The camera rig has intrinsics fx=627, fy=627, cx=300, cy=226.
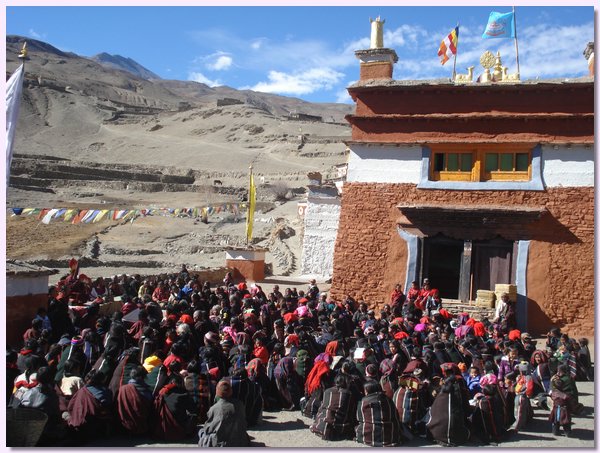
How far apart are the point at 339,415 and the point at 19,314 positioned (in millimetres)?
6530

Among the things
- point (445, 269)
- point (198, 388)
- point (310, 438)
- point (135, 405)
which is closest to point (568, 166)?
point (445, 269)

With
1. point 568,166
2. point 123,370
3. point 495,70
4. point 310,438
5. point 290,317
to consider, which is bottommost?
point 310,438

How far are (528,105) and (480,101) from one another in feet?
3.85

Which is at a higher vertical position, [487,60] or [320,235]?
[487,60]

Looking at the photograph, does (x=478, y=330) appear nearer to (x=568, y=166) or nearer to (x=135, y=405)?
(x=568, y=166)

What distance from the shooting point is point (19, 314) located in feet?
36.9

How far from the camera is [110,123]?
353 ft

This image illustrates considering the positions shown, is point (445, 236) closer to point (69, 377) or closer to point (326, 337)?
point (326, 337)

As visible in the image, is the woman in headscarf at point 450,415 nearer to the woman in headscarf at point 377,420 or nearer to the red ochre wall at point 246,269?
the woman in headscarf at point 377,420

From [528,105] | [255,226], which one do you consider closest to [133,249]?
[255,226]

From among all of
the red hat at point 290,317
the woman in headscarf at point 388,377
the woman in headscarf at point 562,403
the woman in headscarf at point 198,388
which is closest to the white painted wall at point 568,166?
the red hat at point 290,317

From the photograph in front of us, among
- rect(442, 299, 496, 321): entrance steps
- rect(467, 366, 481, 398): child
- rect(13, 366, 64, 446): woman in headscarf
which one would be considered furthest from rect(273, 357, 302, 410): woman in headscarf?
rect(442, 299, 496, 321): entrance steps

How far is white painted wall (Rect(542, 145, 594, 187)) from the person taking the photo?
15.3 meters

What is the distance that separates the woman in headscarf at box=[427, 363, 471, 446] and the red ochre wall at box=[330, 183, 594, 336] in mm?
8732
